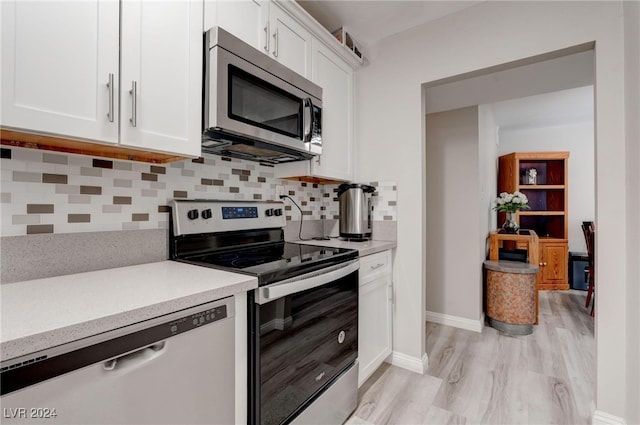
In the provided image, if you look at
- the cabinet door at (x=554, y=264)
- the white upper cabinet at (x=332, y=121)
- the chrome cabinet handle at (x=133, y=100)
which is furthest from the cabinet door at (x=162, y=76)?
the cabinet door at (x=554, y=264)

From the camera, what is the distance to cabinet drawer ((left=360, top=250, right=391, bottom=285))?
178 centimetres

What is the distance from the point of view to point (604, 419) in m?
1.51

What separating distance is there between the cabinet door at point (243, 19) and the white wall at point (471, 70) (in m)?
1.05

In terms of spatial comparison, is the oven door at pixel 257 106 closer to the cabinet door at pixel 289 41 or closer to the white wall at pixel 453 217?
the cabinet door at pixel 289 41

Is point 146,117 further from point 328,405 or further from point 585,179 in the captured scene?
point 585,179

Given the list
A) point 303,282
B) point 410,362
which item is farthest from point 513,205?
point 303,282

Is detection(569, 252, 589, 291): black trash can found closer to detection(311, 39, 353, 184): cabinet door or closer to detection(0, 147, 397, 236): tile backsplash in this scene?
detection(311, 39, 353, 184): cabinet door

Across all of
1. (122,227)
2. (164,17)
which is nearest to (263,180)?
(122,227)

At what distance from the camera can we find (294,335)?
1.21 m

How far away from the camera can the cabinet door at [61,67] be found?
81cm

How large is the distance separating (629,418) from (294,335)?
5.48ft

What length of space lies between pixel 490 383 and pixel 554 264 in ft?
10.6

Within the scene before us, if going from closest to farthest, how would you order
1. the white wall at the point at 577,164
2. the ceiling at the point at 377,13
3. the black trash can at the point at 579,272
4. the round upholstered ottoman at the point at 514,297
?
the ceiling at the point at 377,13, the round upholstered ottoman at the point at 514,297, the black trash can at the point at 579,272, the white wall at the point at 577,164

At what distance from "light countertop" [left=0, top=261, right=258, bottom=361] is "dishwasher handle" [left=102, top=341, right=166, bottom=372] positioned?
0.09 metres
